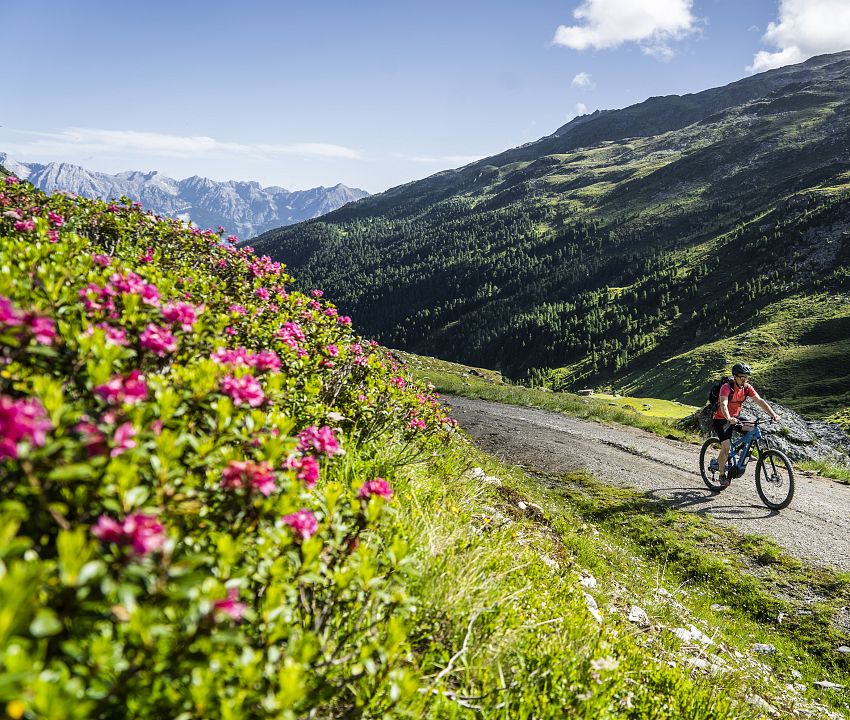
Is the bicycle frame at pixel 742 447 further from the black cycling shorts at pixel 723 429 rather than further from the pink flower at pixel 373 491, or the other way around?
the pink flower at pixel 373 491

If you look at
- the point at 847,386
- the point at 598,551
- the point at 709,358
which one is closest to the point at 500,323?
the point at 709,358

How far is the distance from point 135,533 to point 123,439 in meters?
0.49

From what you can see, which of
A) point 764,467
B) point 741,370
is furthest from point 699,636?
point 741,370

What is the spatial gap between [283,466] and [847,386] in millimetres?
75804

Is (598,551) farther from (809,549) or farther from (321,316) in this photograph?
(321,316)

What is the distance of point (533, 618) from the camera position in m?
4.05

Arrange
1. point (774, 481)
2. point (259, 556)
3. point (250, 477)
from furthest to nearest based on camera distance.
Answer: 1. point (774, 481)
2. point (259, 556)
3. point (250, 477)

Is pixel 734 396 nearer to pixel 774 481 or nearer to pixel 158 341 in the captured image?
pixel 774 481

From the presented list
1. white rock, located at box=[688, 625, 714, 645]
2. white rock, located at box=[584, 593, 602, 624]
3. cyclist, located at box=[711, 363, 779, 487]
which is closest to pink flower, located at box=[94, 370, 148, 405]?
white rock, located at box=[584, 593, 602, 624]

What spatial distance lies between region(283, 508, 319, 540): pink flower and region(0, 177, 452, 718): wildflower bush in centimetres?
1

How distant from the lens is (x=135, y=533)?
5.27 ft

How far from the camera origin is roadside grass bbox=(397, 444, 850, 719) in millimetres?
3447

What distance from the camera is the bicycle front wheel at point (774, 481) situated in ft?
34.4

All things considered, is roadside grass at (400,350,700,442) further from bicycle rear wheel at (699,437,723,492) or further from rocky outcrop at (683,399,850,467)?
bicycle rear wheel at (699,437,723,492)
